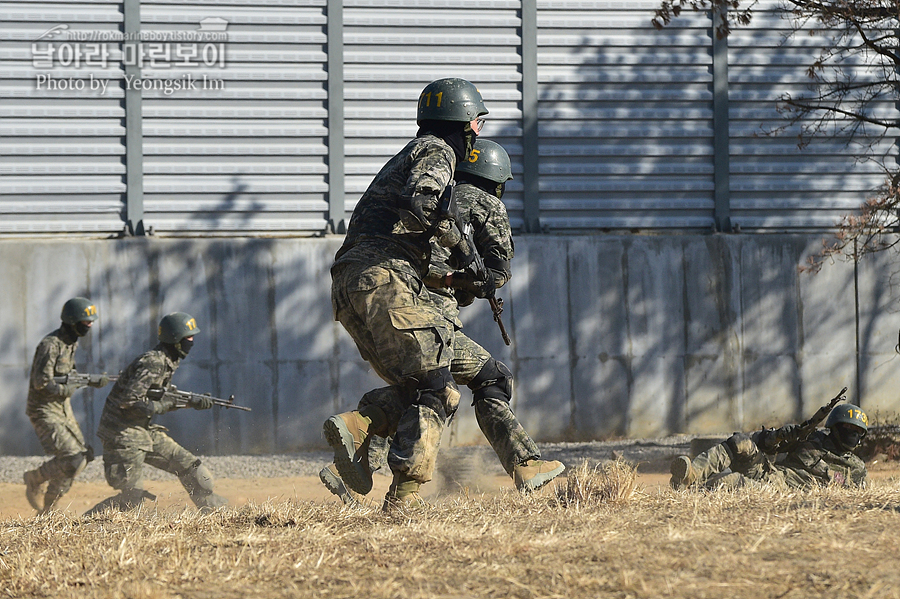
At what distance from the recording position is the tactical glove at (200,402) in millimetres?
8516

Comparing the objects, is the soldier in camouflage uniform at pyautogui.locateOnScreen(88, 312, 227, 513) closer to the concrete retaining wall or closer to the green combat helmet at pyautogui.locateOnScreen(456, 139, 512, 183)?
the concrete retaining wall

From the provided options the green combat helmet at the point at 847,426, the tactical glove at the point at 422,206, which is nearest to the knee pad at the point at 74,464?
the tactical glove at the point at 422,206

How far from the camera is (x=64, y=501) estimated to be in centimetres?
855

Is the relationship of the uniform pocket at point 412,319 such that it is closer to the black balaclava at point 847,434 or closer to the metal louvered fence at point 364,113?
the black balaclava at point 847,434

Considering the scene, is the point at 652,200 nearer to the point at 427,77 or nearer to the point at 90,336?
the point at 427,77

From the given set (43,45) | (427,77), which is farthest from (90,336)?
(427,77)

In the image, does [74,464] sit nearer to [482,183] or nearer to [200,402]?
[200,402]

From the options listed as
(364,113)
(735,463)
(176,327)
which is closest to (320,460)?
(176,327)

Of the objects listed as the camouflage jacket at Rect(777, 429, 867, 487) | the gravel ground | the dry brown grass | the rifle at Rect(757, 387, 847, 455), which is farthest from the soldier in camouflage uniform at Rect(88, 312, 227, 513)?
the camouflage jacket at Rect(777, 429, 867, 487)

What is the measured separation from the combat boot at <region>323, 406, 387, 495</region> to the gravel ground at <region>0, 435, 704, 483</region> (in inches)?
171

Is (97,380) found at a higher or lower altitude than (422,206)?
lower

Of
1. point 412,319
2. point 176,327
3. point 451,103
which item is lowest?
point 176,327

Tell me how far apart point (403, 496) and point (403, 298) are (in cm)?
89

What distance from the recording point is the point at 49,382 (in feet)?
28.0
